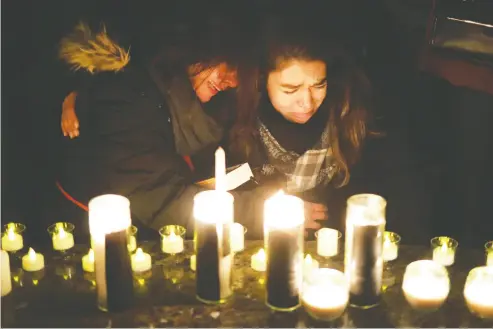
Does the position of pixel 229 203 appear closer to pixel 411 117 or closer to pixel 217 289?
pixel 217 289

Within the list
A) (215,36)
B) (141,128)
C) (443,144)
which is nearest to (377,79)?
(443,144)

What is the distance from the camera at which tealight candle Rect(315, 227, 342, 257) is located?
5.88 ft

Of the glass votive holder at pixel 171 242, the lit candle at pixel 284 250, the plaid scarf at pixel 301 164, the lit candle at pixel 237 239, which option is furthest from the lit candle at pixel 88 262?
the plaid scarf at pixel 301 164

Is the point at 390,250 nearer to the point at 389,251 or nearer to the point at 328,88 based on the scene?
the point at 389,251

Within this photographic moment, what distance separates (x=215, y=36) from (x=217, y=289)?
1.02 meters

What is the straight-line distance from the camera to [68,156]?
2.42 meters

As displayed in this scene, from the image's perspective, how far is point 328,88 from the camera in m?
2.31

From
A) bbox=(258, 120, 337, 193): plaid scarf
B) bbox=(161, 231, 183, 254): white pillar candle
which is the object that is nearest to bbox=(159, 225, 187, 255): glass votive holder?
bbox=(161, 231, 183, 254): white pillar candle

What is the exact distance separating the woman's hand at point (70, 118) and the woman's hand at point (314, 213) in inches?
39.8

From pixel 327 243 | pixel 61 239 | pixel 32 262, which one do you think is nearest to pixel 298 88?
pixel 327 243

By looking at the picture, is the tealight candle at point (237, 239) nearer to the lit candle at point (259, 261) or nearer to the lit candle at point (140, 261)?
the lit candle at point (259, 261)

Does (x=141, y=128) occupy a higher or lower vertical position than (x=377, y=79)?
lower

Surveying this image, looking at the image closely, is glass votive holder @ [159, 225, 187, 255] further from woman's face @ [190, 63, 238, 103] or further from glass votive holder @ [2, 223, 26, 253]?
woman's face @ [190, 63, 238, 103]

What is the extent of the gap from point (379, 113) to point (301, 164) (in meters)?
0.38
